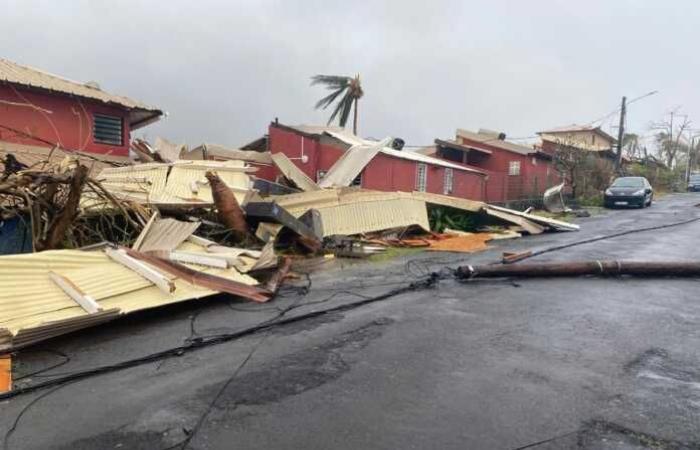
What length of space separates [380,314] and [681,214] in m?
21.7

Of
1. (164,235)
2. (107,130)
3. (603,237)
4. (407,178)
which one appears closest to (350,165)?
(407,178)

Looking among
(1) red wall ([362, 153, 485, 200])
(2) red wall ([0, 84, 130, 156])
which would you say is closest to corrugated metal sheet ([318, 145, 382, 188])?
(1) red wall ([362, 153, 485, 200])

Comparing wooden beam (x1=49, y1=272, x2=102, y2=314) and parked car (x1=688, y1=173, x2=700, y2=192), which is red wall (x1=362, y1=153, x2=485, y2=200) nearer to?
wooden beam (x1=49, y1=272, x2=102, y2=314)

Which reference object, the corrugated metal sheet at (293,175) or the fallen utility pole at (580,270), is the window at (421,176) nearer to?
the corrugated metal sheet at (293,175)

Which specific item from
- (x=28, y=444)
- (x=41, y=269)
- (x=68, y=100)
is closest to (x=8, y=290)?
(x=41, y=269)

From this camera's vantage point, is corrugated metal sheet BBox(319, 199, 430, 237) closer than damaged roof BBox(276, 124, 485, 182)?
Yes

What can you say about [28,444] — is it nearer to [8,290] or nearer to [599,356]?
[8,290]

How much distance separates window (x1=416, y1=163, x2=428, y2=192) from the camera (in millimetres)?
24141

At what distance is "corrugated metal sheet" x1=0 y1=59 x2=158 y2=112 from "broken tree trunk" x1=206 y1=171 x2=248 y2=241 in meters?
7.79

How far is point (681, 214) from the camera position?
2295 cm

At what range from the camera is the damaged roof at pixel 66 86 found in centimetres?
1480

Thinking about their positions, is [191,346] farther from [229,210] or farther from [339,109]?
[339,109]

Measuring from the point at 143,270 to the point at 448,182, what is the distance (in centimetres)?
2098

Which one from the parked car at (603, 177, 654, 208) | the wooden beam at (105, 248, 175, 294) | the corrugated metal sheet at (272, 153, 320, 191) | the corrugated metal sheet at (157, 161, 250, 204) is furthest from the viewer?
the parked car at (603, 177, 654, 208)
